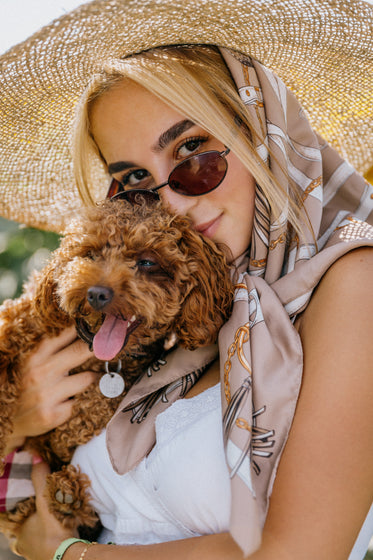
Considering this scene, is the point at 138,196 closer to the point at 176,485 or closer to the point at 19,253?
the point at 176,485

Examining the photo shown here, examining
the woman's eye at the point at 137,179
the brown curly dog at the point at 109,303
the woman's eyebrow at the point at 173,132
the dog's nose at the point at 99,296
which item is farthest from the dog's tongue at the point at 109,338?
the woman's eyebrow at the point at 173,132

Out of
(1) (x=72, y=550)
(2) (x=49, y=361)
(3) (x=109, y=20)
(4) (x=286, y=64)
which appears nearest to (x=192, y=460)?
(1) (x=72, y=550)

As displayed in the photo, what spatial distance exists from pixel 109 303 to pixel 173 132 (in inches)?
27.1

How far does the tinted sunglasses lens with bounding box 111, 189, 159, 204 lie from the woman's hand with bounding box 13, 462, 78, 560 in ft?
4.05

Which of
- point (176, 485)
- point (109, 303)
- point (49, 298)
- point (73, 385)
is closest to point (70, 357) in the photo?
point (73, 385)

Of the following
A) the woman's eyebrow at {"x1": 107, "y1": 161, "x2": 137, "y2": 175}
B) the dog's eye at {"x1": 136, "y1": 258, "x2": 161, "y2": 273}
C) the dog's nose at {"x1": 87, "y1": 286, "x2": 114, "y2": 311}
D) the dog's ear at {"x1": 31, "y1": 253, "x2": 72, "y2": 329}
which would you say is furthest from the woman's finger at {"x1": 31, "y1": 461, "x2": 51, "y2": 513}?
the woman's eyebrow at {"x1": 107, "y1": 161, "x2": 137, "y2": 175}

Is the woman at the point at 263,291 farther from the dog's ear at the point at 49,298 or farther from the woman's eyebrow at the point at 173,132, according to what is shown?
the dog's ear at the point at 49,298

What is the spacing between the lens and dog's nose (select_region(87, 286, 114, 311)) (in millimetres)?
1630

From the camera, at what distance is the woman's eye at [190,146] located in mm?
1786

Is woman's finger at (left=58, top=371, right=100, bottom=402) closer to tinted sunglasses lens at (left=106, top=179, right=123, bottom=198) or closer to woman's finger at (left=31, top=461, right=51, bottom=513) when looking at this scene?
woman's finger at (left=31, top=461, right=51, bottom=513)

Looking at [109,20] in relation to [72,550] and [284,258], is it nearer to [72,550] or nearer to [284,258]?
[284,258]

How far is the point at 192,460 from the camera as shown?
1424mm

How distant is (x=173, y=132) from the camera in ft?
5.78

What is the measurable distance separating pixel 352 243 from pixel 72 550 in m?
1.40
